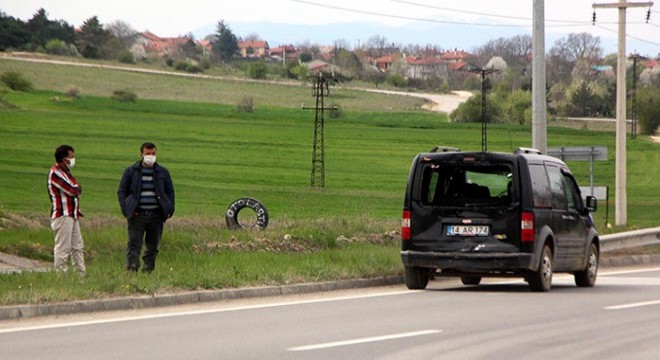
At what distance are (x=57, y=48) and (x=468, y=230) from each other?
106m

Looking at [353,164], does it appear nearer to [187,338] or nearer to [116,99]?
[116,99]

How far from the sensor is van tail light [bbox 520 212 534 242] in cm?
1869

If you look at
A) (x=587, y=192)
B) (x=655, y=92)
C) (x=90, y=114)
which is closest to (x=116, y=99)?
(x=90, y=114)

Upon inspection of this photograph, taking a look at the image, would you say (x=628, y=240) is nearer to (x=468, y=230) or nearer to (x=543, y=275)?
(x=543, y=275)

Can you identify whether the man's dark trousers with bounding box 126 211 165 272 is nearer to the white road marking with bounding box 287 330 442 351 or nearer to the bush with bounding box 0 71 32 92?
the white road marking with bounding box 287 330 442 351

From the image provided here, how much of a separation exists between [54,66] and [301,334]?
9799 cm

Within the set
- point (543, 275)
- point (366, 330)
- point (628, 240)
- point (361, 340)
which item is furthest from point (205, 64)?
point (361, 340)

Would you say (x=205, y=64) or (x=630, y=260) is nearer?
(x=630, y=260)

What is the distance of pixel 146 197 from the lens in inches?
728

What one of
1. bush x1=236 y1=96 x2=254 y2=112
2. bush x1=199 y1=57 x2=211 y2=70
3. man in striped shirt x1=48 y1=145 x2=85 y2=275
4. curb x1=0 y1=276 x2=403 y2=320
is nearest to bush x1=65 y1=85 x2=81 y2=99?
bush x1=236 y1=96 x2=254 y2=112

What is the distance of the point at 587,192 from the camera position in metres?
34.0

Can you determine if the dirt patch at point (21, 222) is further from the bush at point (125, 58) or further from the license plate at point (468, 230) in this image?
the bush at point (125, 58)

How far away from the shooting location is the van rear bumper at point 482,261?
61.0 feet

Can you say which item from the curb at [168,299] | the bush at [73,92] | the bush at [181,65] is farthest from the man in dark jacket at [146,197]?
the bush at [181,65]
